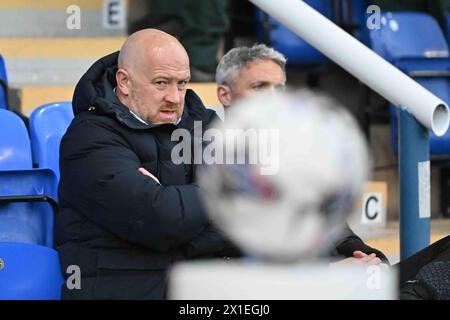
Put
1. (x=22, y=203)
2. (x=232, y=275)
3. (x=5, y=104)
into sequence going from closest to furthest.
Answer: (x=232, y=275) → (x=22, y=203) → (x=5, y=104)

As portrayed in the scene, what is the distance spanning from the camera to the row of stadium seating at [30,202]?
94.5 inches

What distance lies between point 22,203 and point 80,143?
385 millimetres

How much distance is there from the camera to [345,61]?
1.90m

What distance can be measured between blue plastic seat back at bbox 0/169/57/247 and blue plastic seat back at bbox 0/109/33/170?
0.09 meters

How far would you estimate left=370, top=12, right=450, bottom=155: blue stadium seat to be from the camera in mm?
4305

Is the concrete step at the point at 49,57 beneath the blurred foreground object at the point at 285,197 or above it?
above

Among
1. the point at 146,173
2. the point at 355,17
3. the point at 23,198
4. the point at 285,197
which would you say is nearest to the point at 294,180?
the point at 285,197

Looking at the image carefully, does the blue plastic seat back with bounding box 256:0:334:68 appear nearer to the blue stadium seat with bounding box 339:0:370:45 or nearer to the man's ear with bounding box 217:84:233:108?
the blue stadium seat with bounding box 339:0:370:45

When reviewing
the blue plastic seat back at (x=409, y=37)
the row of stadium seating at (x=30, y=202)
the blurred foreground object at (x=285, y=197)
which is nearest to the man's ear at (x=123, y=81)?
the row of stadium seating at (x=30, y=202)

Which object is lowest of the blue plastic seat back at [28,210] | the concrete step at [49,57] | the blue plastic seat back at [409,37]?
the blue plastic seat back at [28,210]

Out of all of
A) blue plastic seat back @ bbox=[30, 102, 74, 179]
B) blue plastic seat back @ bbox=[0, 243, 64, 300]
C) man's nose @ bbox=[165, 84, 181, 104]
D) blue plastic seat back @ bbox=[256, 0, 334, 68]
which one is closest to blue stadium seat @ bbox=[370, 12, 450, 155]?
blue plastic seat back @ bbox=[256, 0, 334, 68]

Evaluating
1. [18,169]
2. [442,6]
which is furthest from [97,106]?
[442,6]

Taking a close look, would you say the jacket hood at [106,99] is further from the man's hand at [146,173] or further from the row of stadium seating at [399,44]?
Result: the row of stadium seating at [399,44]
